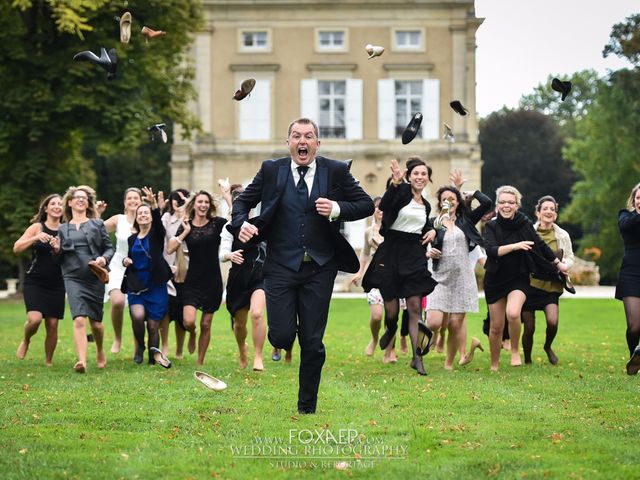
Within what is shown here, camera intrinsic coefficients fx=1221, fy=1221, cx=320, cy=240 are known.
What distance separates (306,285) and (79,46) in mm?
25601

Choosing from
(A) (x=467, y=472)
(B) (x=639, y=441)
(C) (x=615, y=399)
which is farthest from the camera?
(C) (x=615, y=399)

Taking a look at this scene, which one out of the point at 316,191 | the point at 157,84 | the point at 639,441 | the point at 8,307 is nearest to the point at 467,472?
the point at 639,441

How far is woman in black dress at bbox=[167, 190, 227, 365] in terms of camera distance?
14.1 meters

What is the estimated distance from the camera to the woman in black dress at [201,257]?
14.1 metres

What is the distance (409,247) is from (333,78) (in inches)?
1295

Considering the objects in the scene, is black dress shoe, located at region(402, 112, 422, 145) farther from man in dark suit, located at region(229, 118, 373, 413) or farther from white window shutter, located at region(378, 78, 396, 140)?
white window shutter, located at region(378, 78, 396, 140)

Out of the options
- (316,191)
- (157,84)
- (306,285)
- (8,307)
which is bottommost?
(8,307)

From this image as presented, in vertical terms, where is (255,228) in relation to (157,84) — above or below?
below

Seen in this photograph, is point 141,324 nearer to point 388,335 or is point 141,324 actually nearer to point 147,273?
point 147,273

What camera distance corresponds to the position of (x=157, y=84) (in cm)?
3584

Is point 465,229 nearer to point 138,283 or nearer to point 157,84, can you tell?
point 138,283

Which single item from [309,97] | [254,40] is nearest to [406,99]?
[309,97]

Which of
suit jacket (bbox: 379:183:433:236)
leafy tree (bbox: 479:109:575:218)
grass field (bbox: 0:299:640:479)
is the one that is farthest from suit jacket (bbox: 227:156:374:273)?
leafy tree (bbox: 479:109:575:218)

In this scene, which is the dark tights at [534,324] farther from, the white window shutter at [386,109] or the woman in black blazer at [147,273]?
the white window shutter at [386,109]
